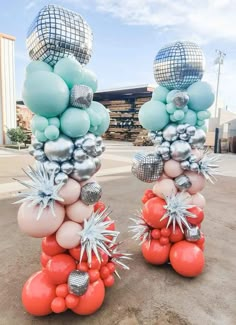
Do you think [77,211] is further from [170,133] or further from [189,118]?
[189,118]

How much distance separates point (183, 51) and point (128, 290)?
2128mm

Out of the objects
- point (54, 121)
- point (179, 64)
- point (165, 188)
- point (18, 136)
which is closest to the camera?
point (54, 121)

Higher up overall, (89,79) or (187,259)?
(89,79)

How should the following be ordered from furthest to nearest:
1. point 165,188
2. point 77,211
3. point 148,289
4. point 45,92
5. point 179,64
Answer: point 165,188 → point 179,64 → point 148,289 → point 77,211 → point 45,92

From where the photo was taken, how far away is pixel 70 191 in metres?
Result: 1.66

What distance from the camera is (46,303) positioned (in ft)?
5.60

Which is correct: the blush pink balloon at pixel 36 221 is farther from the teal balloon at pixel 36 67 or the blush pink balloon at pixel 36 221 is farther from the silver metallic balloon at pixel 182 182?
the silver metallic balloon at pixel 182 182

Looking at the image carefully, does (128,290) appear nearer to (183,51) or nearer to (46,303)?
(46,303)

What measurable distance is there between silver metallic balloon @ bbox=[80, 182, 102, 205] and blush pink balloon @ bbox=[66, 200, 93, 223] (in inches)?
1.5

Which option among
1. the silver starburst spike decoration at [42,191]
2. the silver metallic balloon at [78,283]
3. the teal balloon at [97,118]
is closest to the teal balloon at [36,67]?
the teal balloon at [97,118]

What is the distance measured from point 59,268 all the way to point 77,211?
1.31 ft

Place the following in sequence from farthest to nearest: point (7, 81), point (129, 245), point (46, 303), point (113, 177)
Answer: point (7, 81) → point (113, 177) → point (129, 245) → point (46, 303)

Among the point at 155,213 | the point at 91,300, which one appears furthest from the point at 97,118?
the point at 91,300

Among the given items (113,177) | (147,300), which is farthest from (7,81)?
(147,300)
